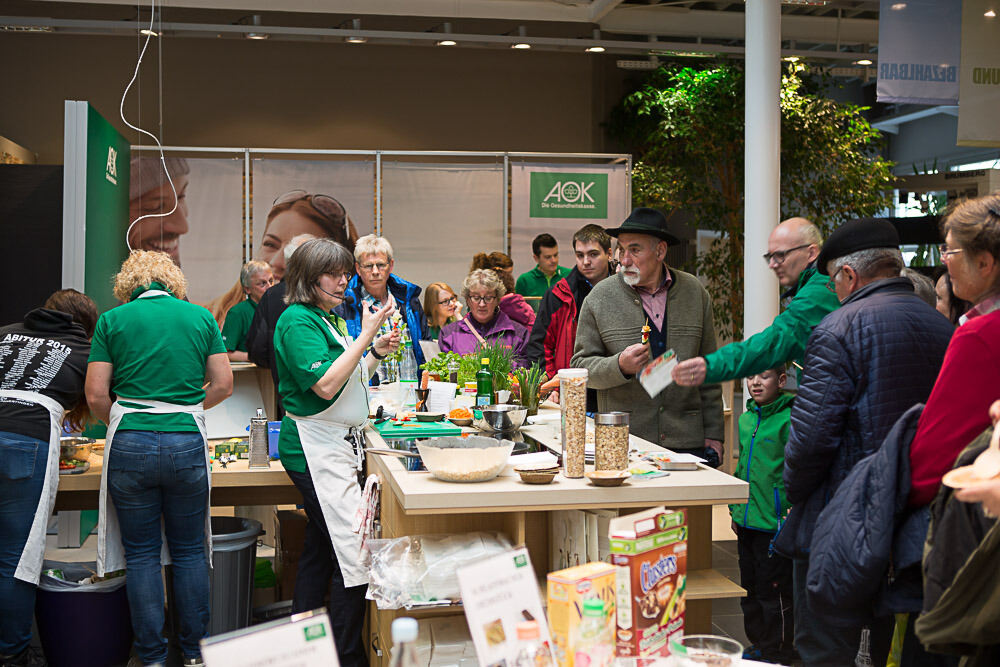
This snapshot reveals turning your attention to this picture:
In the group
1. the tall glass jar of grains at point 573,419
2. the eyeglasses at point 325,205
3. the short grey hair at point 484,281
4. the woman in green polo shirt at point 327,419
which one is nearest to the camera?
the tall glass jar of grains at point 573,419

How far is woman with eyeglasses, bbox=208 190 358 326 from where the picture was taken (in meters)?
8.27

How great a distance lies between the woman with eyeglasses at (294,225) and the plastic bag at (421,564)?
585 centimetres

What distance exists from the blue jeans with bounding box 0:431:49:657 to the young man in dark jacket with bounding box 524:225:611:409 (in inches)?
96.6

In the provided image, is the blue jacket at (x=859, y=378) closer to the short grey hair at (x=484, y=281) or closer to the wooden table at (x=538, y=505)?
the wooden table at (x=538, y=505)

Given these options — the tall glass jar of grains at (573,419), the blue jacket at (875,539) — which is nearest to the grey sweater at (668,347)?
the tall glass jar of grains at (573,419)

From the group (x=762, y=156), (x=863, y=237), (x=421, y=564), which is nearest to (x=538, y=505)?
(x=421, y=564)

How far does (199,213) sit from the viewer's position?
8133mm

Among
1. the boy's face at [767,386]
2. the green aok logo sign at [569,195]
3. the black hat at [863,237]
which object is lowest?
the boy's face at [767,386]

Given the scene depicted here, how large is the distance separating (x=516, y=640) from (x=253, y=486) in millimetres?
3185

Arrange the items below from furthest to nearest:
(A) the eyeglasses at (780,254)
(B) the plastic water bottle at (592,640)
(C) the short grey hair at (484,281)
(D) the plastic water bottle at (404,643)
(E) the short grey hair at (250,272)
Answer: (E) the short grey hair at (250,272) → (C) the short grey hair at (484,281) → (A) the eyeglasses at (780,254) → (B) the plastic water bottle at (592,640) → (D) the plastic water bottle at (404,643)

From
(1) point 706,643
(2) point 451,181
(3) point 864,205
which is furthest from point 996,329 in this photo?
(3) point 864,205

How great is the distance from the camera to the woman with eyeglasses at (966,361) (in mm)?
→ 1885

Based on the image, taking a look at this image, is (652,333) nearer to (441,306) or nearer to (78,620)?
(441,306)

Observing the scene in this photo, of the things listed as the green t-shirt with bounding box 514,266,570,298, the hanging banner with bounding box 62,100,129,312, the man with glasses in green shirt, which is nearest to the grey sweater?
the man with glasses in green shirt
